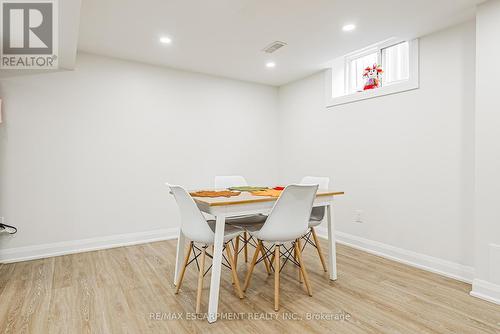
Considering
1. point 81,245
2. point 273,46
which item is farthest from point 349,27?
point 81,245

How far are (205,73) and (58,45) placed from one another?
1.95 metres

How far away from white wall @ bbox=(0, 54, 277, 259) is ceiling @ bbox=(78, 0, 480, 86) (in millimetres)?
469

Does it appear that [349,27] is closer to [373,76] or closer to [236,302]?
[373,76]

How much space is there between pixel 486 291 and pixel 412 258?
30.6 inches

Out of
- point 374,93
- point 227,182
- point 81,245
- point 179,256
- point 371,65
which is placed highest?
point 371,65

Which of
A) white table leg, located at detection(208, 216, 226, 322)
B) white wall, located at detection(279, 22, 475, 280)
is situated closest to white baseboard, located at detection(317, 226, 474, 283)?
white wall, located at detection(279, 22, 475, 280)

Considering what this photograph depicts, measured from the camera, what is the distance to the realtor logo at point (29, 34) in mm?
2258

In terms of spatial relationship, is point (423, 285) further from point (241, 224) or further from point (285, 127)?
point (285, 127)

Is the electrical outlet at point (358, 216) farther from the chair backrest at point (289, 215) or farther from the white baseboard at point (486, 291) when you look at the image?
the chair backrest at point (289, 215)

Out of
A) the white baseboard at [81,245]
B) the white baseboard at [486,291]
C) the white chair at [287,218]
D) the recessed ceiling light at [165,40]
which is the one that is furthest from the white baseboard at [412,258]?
the recessed ceiling light at [165,40]

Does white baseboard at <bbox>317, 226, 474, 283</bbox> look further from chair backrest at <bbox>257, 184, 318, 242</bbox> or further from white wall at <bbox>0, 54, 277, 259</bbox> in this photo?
white wall at <bbox>0, 54, 277, 259</bbox>

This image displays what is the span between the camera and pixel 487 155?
234cm

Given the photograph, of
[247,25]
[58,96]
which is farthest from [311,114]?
[58,96]

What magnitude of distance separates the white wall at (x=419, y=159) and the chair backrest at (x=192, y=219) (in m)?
2.26
